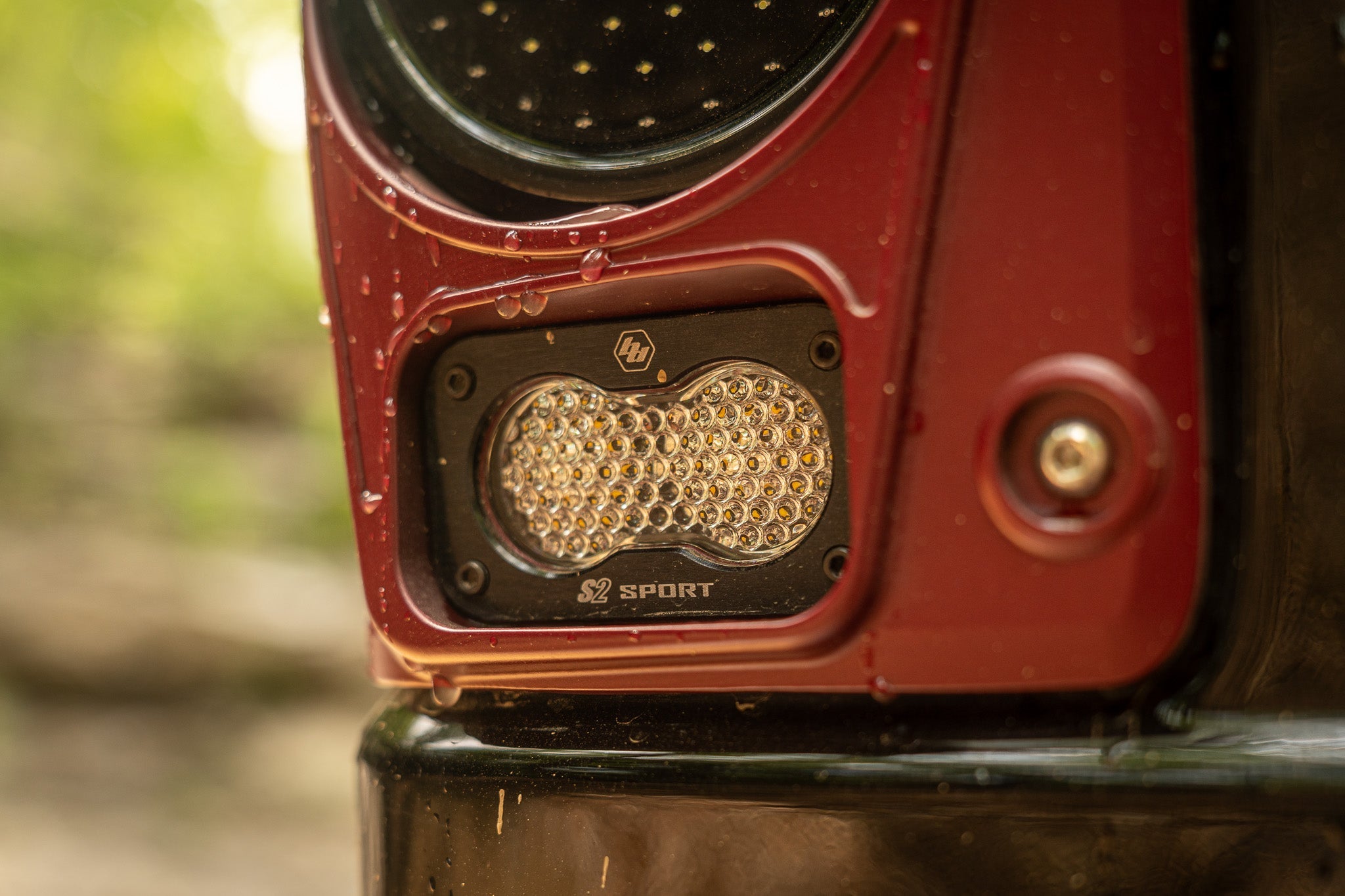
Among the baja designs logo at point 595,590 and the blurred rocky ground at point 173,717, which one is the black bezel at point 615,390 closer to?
the baja designs logo at point 595,590

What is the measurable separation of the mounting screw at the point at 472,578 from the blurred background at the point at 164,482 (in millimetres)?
3517

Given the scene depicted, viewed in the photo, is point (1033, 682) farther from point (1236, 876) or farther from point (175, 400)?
point (175, 400)

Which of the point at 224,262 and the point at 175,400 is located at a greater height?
the point at 224,262

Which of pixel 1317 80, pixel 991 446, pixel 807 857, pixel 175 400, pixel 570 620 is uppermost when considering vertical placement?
pixel 1317 80

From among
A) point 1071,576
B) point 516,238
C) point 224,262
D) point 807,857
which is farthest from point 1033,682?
point 224,262

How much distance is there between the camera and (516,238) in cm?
88

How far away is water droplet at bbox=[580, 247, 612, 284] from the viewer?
84cm

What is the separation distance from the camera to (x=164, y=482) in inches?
322

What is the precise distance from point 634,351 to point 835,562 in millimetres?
235

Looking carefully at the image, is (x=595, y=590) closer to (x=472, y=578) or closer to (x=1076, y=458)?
(x=472, y=578)

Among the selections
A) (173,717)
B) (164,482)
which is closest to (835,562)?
Answer: (173,717)

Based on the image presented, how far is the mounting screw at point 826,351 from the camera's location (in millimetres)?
801

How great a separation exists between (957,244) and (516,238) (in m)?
0.35

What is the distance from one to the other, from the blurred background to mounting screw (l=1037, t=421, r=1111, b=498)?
394cm
